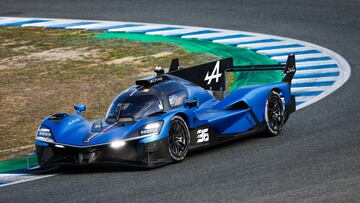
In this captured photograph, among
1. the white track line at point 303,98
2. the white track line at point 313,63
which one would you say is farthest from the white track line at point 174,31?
the white track line at point 303,98

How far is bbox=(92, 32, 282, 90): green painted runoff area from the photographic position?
20484 millimetres

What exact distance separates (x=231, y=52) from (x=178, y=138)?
10.1m

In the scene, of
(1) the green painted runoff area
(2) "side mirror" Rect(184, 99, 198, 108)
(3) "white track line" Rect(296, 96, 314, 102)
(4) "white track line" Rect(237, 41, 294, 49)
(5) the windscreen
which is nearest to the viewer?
(5) the windscreen

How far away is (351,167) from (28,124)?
7.49 metres

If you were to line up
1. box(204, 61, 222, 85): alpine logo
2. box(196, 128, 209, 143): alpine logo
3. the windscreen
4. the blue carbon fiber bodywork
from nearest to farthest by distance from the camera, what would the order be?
1. the blue carbon fiber bodywork
2. the windscreen
3. box(196, 128, 209, 143): alpine logo
4. box(204, 61, 222, 85): alpine logo

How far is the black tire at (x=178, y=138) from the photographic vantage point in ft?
43.9

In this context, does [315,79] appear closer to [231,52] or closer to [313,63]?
[313,63]

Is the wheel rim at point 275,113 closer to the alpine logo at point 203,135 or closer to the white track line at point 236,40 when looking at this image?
the alpine logo at point 203,135

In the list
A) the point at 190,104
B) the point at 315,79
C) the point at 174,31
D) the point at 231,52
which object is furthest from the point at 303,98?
the point at 174,31

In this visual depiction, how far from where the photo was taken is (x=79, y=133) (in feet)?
44.3

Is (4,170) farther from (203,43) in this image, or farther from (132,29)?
(132,29)

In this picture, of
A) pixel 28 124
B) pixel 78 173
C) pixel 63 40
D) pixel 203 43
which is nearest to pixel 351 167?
pixel 78 173

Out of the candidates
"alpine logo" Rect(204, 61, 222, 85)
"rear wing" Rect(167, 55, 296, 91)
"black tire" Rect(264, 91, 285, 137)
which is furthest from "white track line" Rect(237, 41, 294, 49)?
"black tire" Rect(264, 91, 285, 137)

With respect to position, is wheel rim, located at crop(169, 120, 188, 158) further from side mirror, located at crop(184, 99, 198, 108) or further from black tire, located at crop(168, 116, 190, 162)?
side mirror, located at crop(184, 99, 198, 108)
